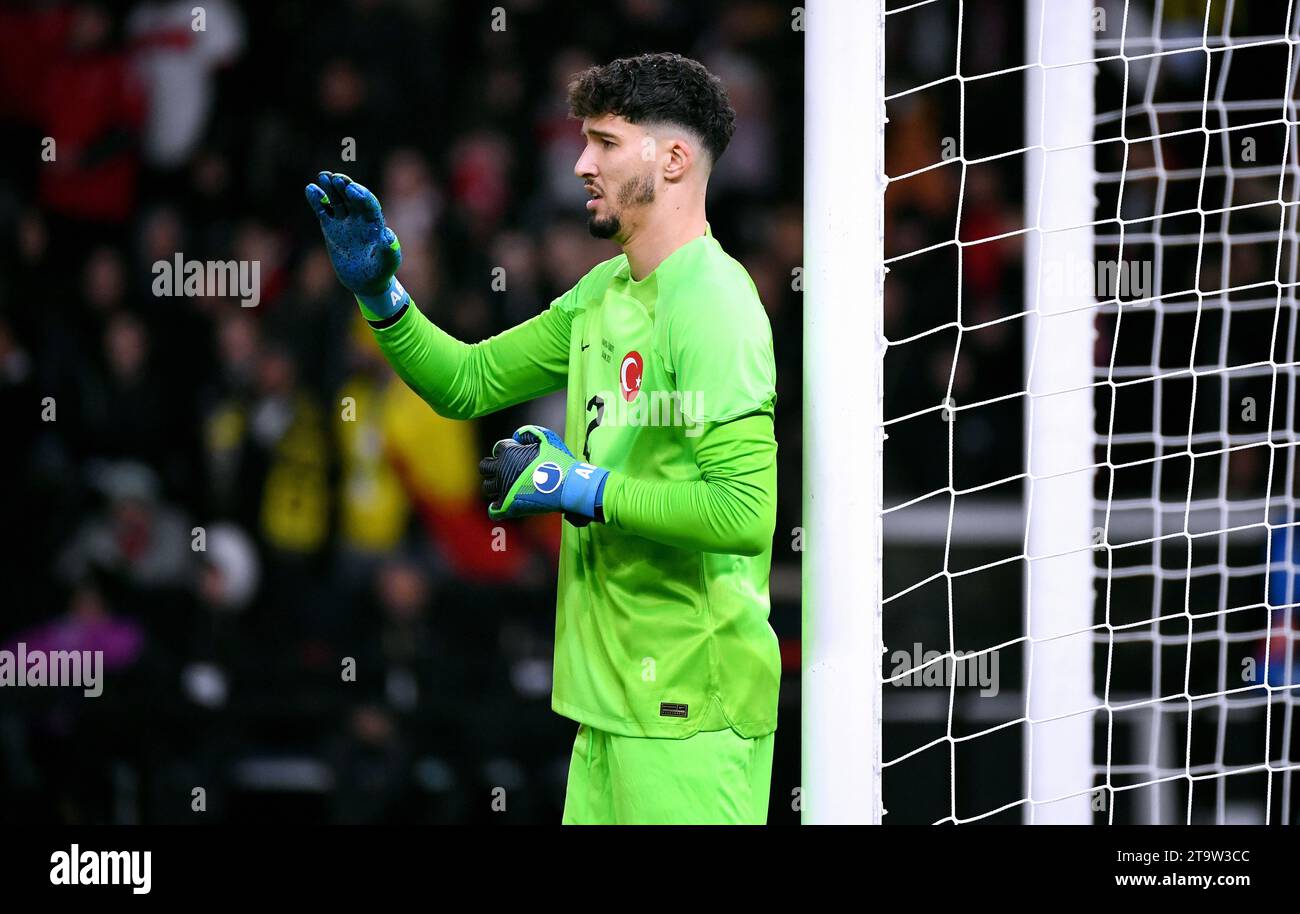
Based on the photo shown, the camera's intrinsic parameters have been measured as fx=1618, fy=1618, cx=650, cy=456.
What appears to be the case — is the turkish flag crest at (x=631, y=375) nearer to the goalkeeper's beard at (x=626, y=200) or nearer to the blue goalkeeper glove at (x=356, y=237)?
the goalkeeper's beard at (x=626, y=200)

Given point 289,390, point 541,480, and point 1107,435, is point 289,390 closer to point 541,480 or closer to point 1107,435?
point 1107,435

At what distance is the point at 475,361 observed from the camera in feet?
8.67

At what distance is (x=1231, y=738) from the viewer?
4.02 meters

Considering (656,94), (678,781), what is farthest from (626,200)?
(678,781)

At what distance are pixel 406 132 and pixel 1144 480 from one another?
7.96 feet

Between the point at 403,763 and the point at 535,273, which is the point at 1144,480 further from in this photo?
the point at 403,763

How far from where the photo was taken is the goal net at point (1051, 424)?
2365mm

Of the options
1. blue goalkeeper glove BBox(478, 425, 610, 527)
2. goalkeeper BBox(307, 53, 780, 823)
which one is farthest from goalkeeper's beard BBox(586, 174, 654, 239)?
blue goalkeeper glove BBox(478, 425, 610, 527)

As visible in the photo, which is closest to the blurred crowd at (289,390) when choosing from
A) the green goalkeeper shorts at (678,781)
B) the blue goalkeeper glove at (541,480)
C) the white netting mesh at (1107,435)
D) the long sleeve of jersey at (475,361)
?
the white netting mesh at (1107,435)

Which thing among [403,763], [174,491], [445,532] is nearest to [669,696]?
[403,763]

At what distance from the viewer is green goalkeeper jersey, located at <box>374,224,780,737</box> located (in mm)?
2225

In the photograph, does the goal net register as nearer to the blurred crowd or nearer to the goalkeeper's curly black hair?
the goalkeeper's curly black hair

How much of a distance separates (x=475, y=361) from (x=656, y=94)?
56 centimetres

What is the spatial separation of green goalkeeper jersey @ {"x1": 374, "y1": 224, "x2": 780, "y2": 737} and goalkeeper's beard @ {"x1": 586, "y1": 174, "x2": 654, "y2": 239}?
9cm
